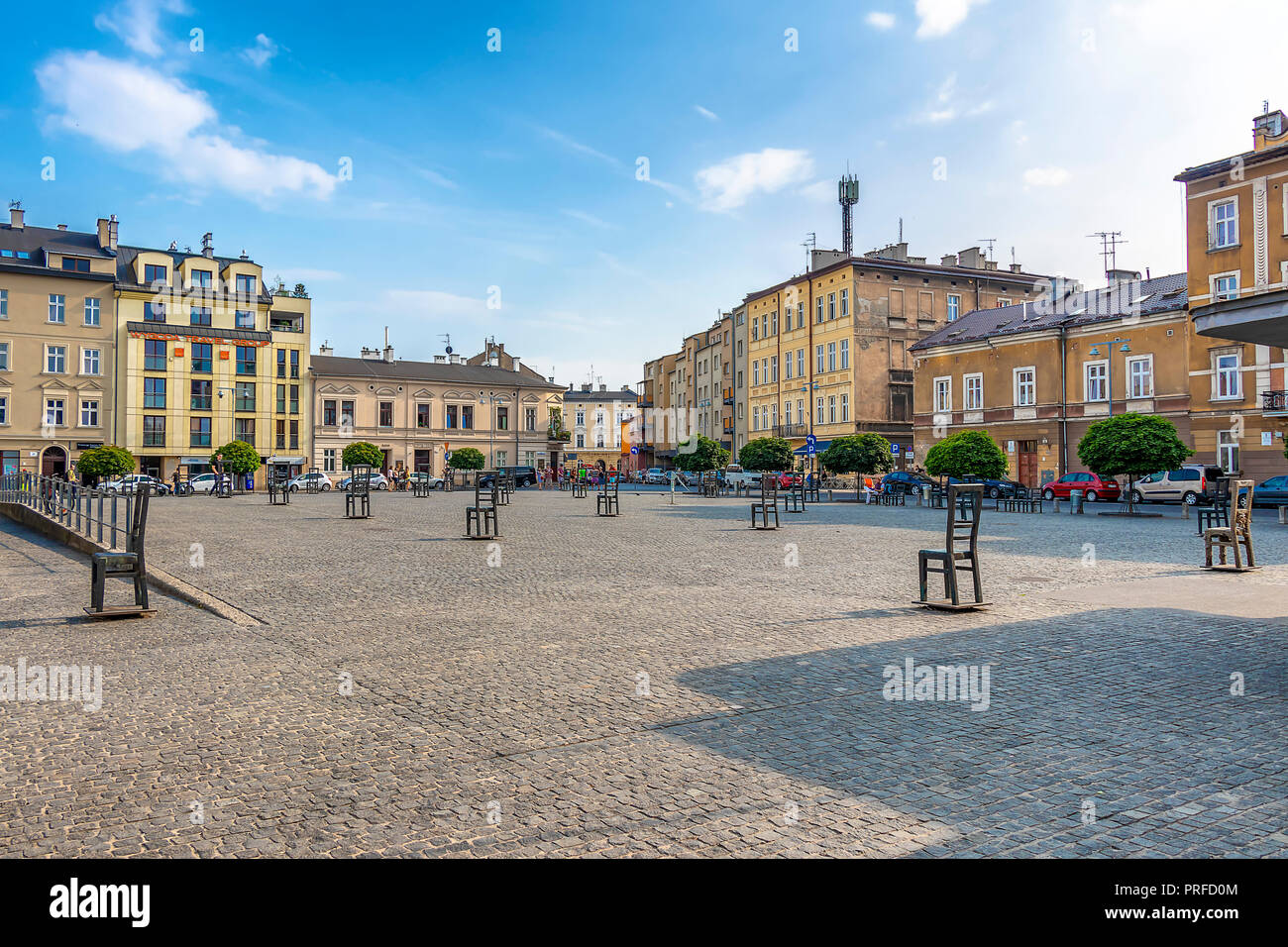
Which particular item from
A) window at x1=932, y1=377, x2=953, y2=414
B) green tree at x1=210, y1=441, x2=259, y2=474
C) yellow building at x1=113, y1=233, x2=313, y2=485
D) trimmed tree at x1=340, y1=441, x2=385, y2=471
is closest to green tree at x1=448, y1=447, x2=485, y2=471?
trimmed tree at x1=340, y1=441, x2=385, y2=471

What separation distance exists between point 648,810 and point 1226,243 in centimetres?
4455

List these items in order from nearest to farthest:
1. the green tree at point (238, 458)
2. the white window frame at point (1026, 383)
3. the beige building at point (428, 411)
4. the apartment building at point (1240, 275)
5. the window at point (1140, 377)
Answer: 1. the apartment building at point (1240, 275)
2. the window at point (1140, 377)
3. the white window frame at point (1026, 383)
4. the green tree at point (238, 458)
5. the beige building at point (428, 411)

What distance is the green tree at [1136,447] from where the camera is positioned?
2981cm

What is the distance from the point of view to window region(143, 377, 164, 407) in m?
65.2

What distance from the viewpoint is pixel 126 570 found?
972 cm

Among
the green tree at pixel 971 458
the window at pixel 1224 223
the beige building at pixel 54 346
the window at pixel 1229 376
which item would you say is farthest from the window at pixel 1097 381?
the beige building at pixel 54 346

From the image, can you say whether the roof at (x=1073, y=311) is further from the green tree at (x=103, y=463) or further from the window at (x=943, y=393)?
the green tree at (x=103, y=463)

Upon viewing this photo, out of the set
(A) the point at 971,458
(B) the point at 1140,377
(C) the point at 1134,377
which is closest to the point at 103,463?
(A) the point at 971,458

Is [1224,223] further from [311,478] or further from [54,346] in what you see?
[54,346]

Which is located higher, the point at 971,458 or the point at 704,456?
the point at 704,456

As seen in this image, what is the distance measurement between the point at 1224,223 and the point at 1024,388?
38.7ft

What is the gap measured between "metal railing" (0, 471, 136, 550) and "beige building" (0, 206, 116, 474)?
39351 millimetres

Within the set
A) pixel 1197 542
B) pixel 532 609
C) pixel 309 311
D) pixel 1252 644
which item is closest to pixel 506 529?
pixel 532 609

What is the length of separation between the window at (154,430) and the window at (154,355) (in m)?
3.62
